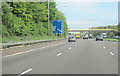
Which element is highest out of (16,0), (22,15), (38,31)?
(16,0)

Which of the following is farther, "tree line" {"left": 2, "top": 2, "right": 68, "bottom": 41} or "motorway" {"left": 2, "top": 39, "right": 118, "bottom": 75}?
"tree line" {"left": 2, "top": 2, "right": 68, "bottom": 41}

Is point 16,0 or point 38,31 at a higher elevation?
point 16,0

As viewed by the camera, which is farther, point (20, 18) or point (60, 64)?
point (20, 18)

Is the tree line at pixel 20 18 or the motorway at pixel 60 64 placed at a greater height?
the tree line at pixel 20 18

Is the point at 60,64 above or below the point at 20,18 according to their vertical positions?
below

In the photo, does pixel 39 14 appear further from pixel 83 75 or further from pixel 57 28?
pixel 83 75

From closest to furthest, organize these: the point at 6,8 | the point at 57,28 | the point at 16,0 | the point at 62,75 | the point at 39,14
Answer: the point at 62,75
the point at 6,8
the point at 16,0
the point at 57,28
the point at 39,14

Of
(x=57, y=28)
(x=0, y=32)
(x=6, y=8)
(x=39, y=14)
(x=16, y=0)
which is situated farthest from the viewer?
(x=39, y=14)

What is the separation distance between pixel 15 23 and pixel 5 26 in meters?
2.34

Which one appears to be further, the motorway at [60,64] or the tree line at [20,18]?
the tree line at [20,18]

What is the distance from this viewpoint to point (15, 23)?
3975 centimetres

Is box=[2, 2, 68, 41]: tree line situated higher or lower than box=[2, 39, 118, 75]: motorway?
higher

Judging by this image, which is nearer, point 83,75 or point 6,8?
point 83,75

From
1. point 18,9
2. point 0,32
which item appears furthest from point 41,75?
point 18,9
